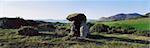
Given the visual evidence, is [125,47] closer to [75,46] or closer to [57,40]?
[75,46]

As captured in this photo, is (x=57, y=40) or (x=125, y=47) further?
(x=57, y=40)

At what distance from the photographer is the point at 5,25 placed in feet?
176

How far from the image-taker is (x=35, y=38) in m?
38.9

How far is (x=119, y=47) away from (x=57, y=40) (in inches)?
299

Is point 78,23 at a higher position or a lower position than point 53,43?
higher

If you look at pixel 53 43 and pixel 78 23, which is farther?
pixel 78 23

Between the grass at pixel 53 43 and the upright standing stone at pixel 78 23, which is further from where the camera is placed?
the upright standing stone at pixel 78 23

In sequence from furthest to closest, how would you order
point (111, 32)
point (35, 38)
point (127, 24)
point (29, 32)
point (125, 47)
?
point (127, 24)
point (111, 32)
point (29, 32)
point (35, 38)
point (125, 47)

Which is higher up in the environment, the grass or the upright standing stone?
the upright standing stone

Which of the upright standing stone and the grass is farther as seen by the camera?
the upright standing stone

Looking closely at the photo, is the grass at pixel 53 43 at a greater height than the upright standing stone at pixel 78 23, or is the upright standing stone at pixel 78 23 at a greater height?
the upright standing stone at pixel 78 23

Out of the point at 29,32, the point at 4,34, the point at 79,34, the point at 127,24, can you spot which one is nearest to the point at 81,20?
the point at 79,34

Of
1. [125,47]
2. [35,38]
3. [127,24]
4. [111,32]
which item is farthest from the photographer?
[127,24]

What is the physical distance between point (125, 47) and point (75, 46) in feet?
14.5
